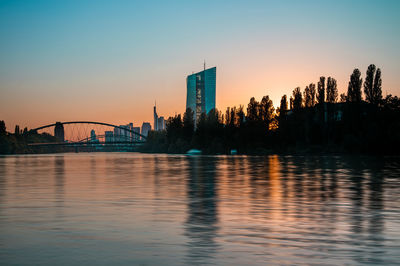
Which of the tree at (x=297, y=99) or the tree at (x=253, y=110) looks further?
the tree at (x=253, y=110)

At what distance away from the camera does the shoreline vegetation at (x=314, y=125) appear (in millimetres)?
91750

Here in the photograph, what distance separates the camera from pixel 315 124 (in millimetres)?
105000

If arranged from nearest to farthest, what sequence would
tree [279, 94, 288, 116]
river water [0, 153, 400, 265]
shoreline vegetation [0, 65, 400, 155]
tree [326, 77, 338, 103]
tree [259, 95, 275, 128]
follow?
river water [0, 153, 400, 265], shoreline vegetation [0, 65, 400, 155], tree [326, 77, 338, 103], tree [279, 94, 288, 116], tree [259, 95, 275, 128]

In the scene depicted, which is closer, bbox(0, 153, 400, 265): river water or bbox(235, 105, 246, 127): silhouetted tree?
bbox(0, 153, 400, 265): river water

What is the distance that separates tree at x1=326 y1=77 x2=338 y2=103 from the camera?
105938 millimetres

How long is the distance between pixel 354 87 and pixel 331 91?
863cm

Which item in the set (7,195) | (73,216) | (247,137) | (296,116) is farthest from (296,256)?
(247,137)

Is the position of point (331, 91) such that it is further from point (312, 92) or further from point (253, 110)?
point (253, 110)

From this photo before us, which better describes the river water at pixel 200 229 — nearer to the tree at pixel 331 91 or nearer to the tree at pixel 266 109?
the tree at pixel 331 91

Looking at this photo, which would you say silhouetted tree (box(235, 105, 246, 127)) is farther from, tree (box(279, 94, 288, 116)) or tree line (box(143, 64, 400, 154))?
tree (box(279, 94, 288, 116))

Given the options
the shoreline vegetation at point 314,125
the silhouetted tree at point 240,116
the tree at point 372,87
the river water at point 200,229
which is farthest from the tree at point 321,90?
the river water at point 200,229

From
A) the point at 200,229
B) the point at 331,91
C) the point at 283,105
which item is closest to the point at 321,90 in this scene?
the point at 331,91

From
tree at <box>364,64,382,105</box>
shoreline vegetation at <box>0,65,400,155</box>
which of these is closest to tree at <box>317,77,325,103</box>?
shoreline vegetation at <box>0,65,400,155</box>

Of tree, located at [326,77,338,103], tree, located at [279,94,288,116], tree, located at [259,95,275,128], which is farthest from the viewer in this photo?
tree, located at [259,95,275,128]
